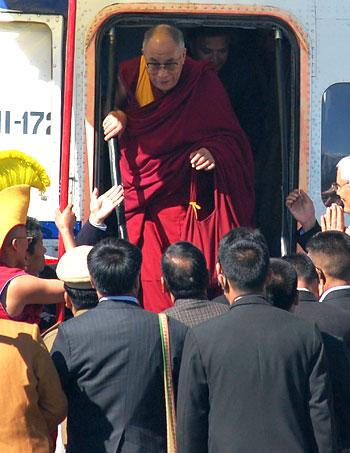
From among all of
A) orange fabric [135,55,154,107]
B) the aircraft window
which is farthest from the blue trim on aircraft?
the aircraft window

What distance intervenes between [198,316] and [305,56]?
6.81 ft

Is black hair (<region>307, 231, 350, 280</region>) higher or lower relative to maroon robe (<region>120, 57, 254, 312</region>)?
lower

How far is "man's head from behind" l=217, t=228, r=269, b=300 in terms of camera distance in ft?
14.2

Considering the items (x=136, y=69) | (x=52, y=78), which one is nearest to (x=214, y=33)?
(x=136, y=69)

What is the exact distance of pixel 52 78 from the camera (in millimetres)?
6141

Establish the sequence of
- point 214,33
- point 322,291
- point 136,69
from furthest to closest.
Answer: point 214,33 → point 136,69 → point 322,291

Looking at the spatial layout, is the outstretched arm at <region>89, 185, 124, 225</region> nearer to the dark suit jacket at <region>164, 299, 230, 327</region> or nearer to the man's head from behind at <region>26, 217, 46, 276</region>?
the man's head from behind at <region>26, 217, 46, 276</region>

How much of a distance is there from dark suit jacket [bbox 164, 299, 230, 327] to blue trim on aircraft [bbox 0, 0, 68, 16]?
2.08 meters

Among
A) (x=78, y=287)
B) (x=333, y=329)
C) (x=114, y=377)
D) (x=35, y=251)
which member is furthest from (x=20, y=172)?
(x=333, y=329)

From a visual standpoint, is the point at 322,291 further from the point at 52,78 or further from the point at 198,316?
the point at 52,78

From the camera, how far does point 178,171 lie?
250 inches

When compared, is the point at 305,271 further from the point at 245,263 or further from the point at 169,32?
the point at 169,32

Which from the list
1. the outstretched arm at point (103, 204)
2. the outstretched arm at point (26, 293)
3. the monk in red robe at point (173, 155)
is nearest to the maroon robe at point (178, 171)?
the monk in red robe at point (173, 155)

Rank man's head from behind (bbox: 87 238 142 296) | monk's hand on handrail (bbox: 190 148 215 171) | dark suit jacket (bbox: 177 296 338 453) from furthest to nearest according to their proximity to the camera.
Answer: monk's hand on handrail (bbox: 190 148 215 171) → man's head from behind (bbox: 87 238 142 296) → dark suit jacket (bbox: 177 296 338 453)
